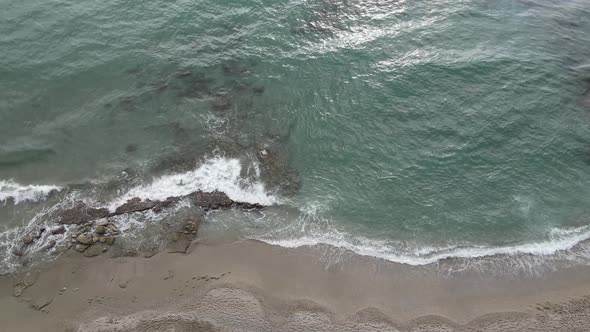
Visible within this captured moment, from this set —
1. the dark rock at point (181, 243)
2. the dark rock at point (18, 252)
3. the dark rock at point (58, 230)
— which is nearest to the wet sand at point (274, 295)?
the dark rock at point (181, 243)

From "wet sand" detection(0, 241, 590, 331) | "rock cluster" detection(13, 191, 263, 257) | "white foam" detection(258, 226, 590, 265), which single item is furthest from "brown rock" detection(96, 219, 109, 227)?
"white foam" detection(258, 226, 590, 265)

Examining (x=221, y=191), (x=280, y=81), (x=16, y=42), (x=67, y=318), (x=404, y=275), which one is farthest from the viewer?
(x=16, y=42)

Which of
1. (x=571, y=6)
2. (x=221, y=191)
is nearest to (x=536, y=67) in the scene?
(x=571, y=6)

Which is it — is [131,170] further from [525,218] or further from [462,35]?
[462,35]

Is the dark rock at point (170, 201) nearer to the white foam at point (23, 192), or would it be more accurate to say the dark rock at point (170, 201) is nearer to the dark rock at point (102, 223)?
the dark rock at point (102, 223)

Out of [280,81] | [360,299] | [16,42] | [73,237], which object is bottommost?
[360,299]

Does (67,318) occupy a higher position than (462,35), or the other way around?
(462,35)

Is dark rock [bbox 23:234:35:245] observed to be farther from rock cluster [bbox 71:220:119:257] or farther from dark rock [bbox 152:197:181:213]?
dark rock [bbox 152:197:181:213]
